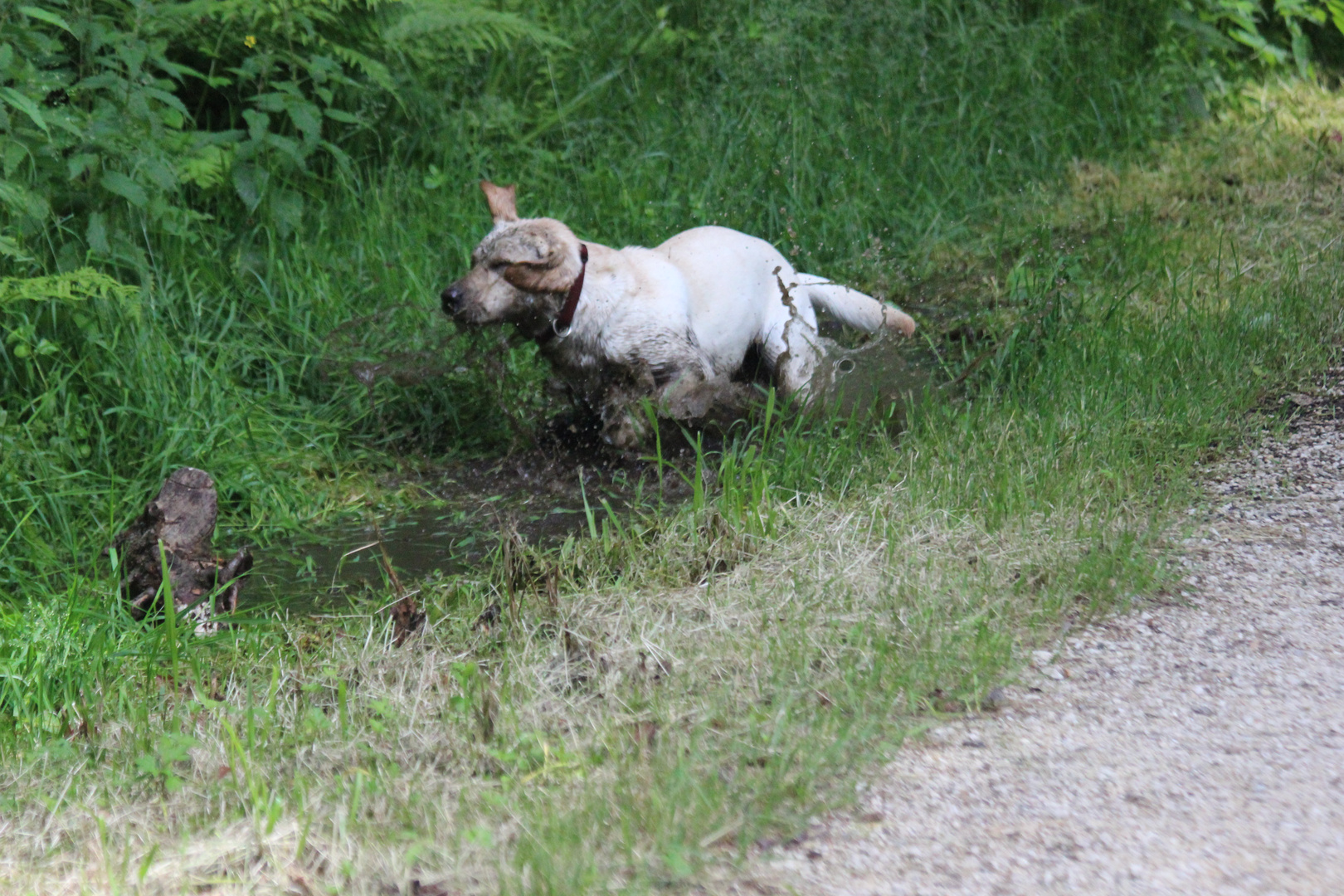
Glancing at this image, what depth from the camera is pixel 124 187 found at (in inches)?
205

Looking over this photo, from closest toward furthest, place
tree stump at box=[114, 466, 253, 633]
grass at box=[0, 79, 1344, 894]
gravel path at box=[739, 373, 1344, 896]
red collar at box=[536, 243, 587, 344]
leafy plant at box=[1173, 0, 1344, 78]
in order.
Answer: gravel path at box=[739, 373, 1344, 896] < grass at box=[0, 79, 1344, 894] < tree stump at box=[114, 466, 253, 633] < red collar at box=[536, 243, 587, 344] < leafy plant at box=[1173, 0, 1344, 78]

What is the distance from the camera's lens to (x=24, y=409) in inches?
197

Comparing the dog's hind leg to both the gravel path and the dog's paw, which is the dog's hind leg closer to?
the dog's paw

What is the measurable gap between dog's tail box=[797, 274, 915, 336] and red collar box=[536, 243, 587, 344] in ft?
3.43

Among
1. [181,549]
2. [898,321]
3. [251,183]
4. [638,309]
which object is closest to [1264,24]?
[898,321]

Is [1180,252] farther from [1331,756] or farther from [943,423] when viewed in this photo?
[1331,756]

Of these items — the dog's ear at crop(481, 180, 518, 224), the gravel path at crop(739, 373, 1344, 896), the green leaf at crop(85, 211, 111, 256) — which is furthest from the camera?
the green leaf at crop(85, 211, 111, 256)

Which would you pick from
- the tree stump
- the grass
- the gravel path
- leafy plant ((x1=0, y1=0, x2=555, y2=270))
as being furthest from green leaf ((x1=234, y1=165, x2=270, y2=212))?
the gravel path

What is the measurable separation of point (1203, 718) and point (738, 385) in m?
2.58

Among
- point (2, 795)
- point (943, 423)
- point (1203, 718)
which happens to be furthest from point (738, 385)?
point (2, 795)

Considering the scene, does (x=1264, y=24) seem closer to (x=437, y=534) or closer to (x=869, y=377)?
(x=869, y=377)

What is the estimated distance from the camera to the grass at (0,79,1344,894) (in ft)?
8.14

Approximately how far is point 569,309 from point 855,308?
4.35 feet

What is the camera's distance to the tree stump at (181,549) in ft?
13.3
